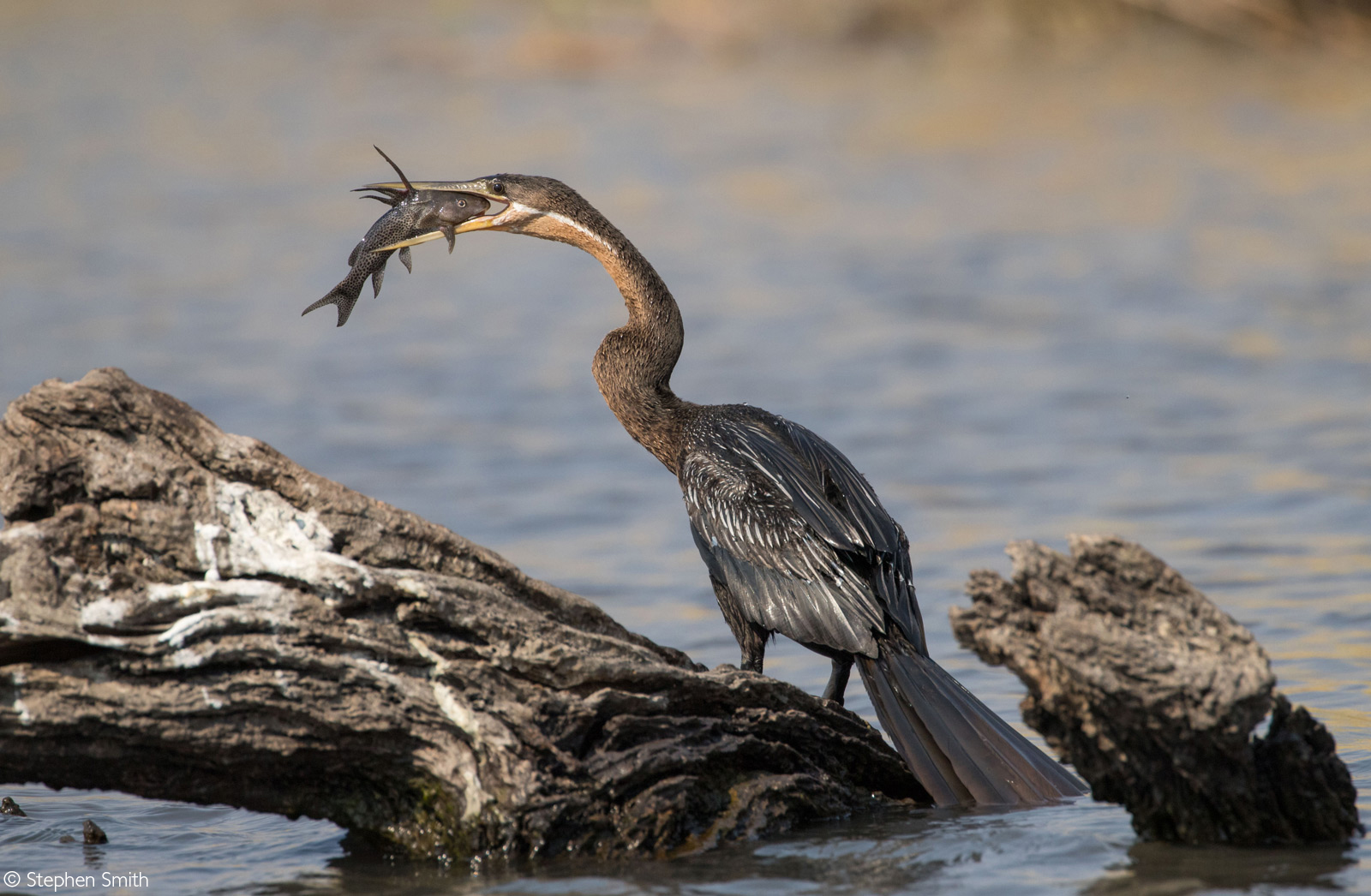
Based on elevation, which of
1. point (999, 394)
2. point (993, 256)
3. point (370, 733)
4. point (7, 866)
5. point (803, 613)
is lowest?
point (7, 866)

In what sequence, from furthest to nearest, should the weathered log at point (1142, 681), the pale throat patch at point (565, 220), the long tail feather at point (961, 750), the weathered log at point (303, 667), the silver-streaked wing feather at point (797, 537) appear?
the pale throat patch at point (565, 220)
the silver-streaked wing feather at point (797, 537)
the long tail feather at point (961, 750)
the weathered log at point (303, 667)
the weathered log at point (1142, 681)

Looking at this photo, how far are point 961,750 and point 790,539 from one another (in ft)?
2.81

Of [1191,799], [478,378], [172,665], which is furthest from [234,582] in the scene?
[478,378]

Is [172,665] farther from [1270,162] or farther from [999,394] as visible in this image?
[1270,162]

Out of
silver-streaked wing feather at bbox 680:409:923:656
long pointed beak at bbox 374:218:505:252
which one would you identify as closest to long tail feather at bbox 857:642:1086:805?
silver-streaked wing feather at bbox 680:409:923:656

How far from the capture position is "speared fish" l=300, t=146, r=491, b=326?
18.6ft

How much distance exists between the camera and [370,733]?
4.05 m

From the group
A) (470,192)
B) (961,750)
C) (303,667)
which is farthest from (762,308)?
(303,667)

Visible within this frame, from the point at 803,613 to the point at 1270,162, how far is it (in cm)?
1286

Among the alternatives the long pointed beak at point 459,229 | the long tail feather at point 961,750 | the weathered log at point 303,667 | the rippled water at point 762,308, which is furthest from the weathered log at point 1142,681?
the long pointed beak at point 459,229

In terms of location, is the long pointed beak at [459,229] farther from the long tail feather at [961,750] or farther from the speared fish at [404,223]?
the long tail feather at [961,750]

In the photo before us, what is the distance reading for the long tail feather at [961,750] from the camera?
14.7 ft

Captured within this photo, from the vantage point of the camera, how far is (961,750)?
4.50 m

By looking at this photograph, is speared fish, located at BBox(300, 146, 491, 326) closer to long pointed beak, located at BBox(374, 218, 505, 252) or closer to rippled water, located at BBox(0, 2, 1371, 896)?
long pointed beak, located at BBox(374, 218, 505, 252)
